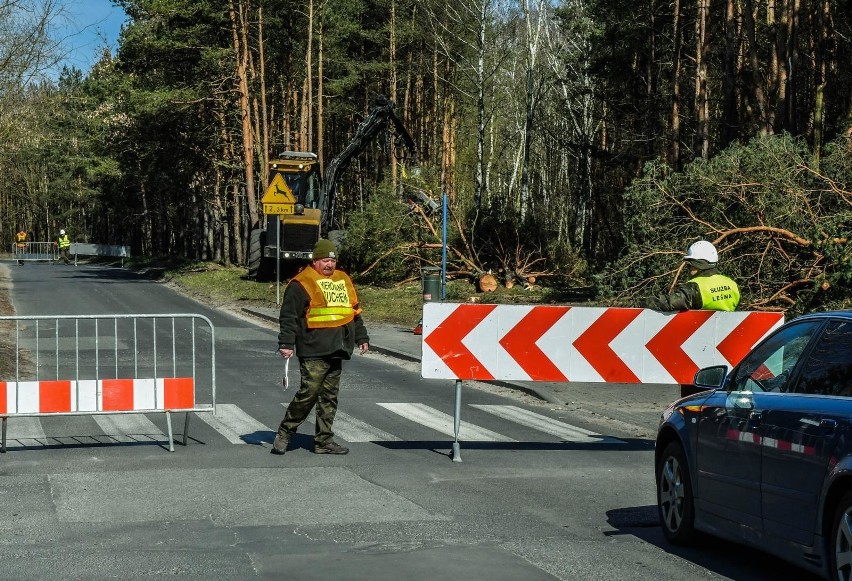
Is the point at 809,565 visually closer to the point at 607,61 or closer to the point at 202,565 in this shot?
the point at 202,565

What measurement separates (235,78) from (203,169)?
10982 millimetres

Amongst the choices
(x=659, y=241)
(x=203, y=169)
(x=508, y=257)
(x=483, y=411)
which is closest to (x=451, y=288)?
(x=508, y=257)

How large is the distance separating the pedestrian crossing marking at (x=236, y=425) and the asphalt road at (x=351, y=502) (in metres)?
0.02

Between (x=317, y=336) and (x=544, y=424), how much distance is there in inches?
148

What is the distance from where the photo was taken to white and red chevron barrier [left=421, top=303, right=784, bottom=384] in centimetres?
1123

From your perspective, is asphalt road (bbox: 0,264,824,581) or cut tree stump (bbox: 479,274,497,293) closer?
asphalt road (bbox: 0,264,824,581)

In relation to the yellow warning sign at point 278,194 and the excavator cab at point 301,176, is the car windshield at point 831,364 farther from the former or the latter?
the excavator cab at point 301,176

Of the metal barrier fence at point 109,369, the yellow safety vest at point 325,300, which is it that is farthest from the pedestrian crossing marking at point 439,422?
the metal barrier fence at point 109,369

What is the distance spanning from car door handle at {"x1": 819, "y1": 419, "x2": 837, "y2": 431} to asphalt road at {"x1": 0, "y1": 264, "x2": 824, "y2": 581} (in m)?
1.40

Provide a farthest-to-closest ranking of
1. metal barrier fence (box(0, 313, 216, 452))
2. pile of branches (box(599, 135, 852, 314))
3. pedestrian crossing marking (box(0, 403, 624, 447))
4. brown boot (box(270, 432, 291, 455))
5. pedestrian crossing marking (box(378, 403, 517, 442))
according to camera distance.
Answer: pile of branches (box(599, 135, 852, 314)), pedestrian crossing marking (box(378, 403, 517, 442)), pedestrian crossing marking (box(0, 403, 624, 447)), metal barrier fence (box(0, 313, 216, 452)), brown boot (box(270, 432, 291, 455))

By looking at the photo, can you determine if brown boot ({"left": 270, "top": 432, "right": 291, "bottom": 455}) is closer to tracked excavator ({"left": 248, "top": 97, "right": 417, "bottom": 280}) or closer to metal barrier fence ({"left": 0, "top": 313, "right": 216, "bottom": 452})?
metal barrier fence ({"left": 0, "top": 313, "right": 216, "bottom": 452})

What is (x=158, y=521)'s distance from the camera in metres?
8.21

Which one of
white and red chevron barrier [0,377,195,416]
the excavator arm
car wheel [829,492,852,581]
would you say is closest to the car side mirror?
car wheel [829,492,852,581]

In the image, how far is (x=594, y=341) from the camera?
1134 centimetres
